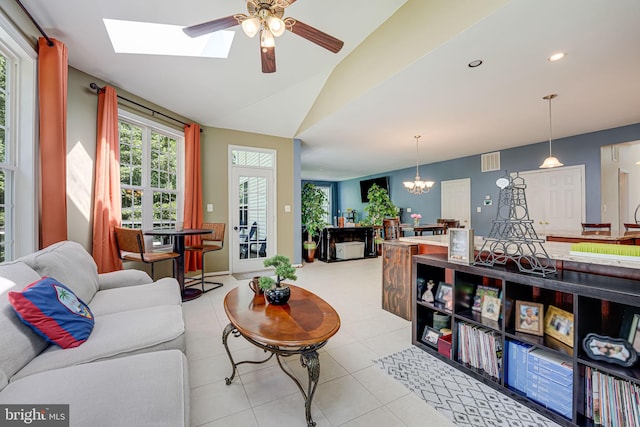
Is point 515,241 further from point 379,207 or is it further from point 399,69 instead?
point 379,207

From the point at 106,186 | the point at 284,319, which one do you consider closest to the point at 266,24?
the point at 284,319

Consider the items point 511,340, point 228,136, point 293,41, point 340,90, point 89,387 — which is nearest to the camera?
point 89,387

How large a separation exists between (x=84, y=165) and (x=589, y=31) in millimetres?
4693

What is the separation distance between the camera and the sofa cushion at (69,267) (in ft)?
5.32

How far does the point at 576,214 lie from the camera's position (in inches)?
197

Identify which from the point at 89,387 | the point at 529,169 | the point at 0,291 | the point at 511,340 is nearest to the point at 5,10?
the point at 0,291

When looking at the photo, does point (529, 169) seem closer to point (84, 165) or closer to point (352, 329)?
point (352, 329)

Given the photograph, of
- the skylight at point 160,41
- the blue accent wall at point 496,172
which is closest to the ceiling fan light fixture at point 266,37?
the skylight at point 160,41

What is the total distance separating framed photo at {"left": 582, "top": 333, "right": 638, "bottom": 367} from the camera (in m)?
1.27

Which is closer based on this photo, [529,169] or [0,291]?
[0,291]

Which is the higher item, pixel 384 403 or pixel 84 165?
pixel 84 165

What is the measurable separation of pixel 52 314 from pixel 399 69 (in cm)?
321

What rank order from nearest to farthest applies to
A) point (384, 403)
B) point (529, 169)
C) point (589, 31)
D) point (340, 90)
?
point (384, 403)
point (589, 31)
point (340, 90)
point (529, 169)

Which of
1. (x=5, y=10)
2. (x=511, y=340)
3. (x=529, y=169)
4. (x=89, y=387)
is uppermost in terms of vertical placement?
(x=5, y=10)
